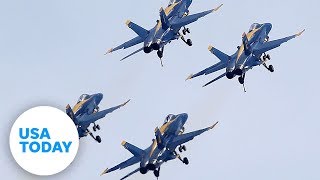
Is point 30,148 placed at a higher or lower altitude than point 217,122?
higher

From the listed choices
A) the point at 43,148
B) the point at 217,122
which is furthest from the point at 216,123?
the point at 43,148

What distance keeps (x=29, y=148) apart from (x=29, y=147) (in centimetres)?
17

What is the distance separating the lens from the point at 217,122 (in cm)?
19562

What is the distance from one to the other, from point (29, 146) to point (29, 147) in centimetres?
17

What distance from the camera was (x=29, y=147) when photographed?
156625mm

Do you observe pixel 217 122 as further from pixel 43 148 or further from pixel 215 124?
pixel 43 148

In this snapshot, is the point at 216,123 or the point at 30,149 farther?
the point at 216,123

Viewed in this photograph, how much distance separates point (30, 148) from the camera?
156625 millimetres

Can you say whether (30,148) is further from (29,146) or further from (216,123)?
(216,123)

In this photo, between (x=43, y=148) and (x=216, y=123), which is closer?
(x=43, y=148)

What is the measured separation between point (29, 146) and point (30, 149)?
464mm

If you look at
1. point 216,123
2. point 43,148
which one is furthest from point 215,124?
point 43,148

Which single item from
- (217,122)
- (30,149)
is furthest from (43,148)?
(217,122)

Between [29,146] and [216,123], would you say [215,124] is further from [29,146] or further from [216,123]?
[29,146]
